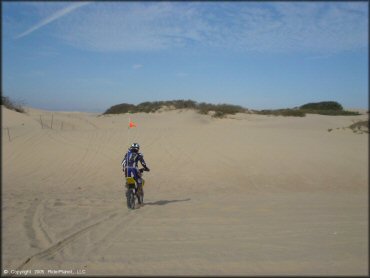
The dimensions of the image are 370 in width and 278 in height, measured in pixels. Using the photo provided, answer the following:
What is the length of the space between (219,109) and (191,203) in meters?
21.4

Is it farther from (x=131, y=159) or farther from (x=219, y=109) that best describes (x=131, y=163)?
(x=219, y=109)

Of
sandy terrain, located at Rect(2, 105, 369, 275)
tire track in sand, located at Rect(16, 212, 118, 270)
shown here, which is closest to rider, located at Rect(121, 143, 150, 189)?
sandy terrain, located at Rect(2, 105, 369, 275)

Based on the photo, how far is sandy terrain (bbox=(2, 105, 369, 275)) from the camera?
515 cm

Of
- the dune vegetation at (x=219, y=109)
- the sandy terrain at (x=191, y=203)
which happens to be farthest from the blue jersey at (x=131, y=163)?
the dune vegetation at (x=219, y=109)

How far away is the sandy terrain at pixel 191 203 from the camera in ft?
16.9

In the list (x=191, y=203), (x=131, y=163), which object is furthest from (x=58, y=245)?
(x=191, y=203)

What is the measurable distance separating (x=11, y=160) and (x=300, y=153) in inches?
439

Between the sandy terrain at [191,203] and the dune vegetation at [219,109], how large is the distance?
8.62m

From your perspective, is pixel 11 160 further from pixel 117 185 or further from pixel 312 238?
pixel 312 238

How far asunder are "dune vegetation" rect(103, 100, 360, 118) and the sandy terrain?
28.3 ft

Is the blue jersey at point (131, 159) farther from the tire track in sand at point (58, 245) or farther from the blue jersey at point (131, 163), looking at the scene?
the tire track in sand at point (58, 245)

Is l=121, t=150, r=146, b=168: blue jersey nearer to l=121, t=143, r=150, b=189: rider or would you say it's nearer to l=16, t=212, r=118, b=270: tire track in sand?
l=121, t=143, r=150, b=189: rider

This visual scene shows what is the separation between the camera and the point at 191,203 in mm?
9992

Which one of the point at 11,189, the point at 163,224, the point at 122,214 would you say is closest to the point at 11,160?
the point at 11,189
